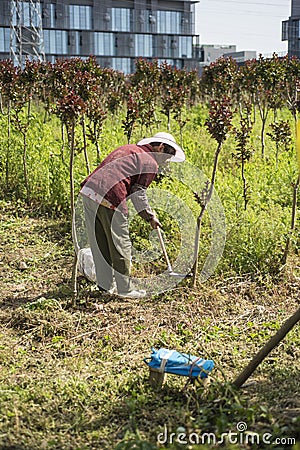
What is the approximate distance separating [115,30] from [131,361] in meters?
33.2

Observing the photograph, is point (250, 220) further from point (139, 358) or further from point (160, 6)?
point (160, 6)

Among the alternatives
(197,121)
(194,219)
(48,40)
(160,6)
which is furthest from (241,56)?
(194,219)

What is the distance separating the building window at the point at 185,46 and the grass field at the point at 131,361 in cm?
3251

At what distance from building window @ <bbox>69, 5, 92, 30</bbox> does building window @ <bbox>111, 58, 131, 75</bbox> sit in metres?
2.33

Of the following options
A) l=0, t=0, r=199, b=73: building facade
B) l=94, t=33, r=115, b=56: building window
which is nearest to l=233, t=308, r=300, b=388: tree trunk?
l=0, t=0, r=199, b=73: building facade

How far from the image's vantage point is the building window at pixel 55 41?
3316 cm

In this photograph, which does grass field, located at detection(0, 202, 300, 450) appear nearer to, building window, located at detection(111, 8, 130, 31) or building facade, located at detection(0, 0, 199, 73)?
building facade, located at detection(0, 0, 199, 73)

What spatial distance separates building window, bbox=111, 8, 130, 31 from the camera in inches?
1366

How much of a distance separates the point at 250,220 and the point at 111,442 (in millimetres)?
2974

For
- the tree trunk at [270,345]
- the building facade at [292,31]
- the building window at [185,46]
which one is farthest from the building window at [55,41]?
the tree trunk at [270,345]

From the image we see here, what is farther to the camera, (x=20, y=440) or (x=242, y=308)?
(x=242, y=308)

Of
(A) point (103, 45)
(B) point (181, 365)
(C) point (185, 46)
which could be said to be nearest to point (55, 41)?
(A) point (103, 45)

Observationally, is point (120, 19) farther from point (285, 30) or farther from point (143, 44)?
point (285, 30)

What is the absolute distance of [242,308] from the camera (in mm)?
4598
